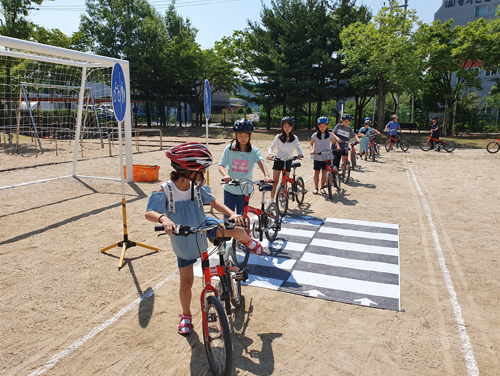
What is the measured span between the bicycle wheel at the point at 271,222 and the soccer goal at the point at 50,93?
149 inches

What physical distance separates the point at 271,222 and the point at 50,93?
12196 millimetres

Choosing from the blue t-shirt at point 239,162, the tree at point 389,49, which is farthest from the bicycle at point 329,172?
the tree at point 389,49

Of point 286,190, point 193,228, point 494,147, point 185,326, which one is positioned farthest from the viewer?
point 494,147

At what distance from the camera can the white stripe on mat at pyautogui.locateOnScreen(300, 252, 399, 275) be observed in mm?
5266

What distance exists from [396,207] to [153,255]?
5.94 meters

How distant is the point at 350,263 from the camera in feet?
18.0

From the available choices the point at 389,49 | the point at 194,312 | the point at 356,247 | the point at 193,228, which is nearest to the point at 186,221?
the point at 193,228

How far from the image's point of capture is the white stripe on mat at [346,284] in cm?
456

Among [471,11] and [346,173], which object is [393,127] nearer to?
[346,173]

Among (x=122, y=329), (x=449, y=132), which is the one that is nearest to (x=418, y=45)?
(x=449, y=132)

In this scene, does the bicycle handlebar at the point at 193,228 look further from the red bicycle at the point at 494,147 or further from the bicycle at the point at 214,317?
the red bicycle at the point at 494,147

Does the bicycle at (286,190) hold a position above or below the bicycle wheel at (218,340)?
above

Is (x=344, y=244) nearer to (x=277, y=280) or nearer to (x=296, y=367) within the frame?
(x=277, y=280)

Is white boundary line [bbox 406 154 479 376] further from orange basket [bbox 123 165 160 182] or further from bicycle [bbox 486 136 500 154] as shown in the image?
bicycle [bbox 486 136 500 154]
